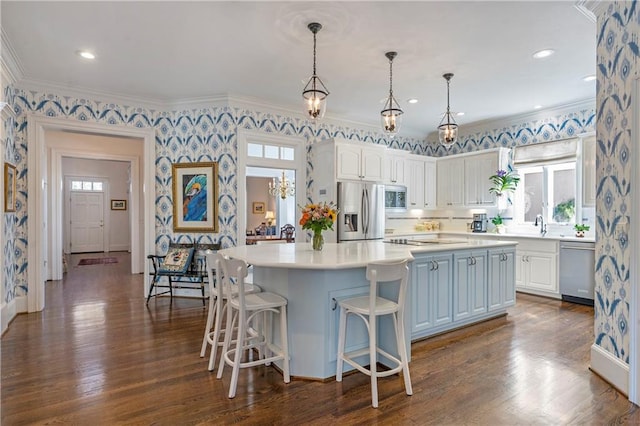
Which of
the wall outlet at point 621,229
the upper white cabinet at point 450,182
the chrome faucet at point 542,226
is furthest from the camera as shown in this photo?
the upper white cabinet at point 450,182

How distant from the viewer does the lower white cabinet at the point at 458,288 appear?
3.40 m

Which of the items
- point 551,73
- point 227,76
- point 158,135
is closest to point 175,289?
point 158,135

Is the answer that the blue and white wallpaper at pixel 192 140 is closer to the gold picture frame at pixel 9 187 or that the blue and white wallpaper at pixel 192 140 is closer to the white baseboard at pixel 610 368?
the gold picture frame at pixel 9 187

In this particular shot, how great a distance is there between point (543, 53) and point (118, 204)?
11442mm

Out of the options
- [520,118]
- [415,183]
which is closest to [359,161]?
[415,183]

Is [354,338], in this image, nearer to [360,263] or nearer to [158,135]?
[360,263]

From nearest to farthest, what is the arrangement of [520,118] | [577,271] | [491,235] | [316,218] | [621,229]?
[621,229] → [316,218] → [577,271] → [491,235] → [520,118]

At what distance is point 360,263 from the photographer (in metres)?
2.54

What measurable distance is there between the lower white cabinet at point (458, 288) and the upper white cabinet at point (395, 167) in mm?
2572

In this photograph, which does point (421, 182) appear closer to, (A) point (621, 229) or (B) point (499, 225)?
(B) point (499, 225)

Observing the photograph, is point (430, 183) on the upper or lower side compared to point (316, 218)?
upper

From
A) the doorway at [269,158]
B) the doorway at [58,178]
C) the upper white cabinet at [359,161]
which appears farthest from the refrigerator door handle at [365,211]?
the doorway at [58,178]

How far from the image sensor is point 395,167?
646 centimetres

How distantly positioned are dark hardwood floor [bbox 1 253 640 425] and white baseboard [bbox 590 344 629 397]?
7 centimetres
